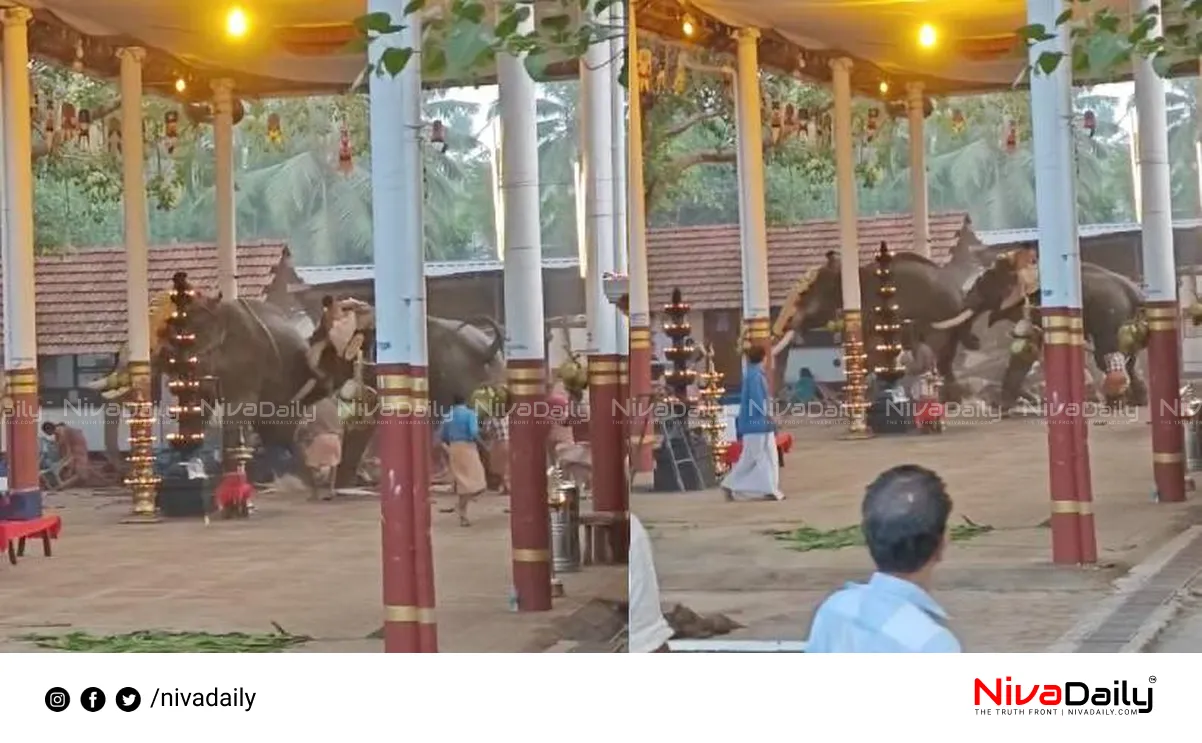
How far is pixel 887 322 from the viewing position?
4219 millimetres

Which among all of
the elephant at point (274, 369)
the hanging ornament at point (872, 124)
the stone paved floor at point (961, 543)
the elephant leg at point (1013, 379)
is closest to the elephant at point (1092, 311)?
the elephant leg at point (1013, 379)

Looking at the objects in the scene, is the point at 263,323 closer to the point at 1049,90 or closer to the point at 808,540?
→ the point at 808,540

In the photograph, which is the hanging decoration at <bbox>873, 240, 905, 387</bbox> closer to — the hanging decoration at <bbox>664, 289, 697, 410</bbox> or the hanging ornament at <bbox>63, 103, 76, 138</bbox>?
the hanging decoration at <bbox>664, 289, 697, 410</bbox>

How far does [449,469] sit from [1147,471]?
167 cm

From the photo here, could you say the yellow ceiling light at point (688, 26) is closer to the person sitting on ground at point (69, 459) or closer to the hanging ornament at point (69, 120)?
the hanging ornament at point (69, 120)

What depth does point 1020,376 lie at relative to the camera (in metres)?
4.13

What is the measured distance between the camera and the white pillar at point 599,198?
430cm

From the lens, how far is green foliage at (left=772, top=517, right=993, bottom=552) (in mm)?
4105
